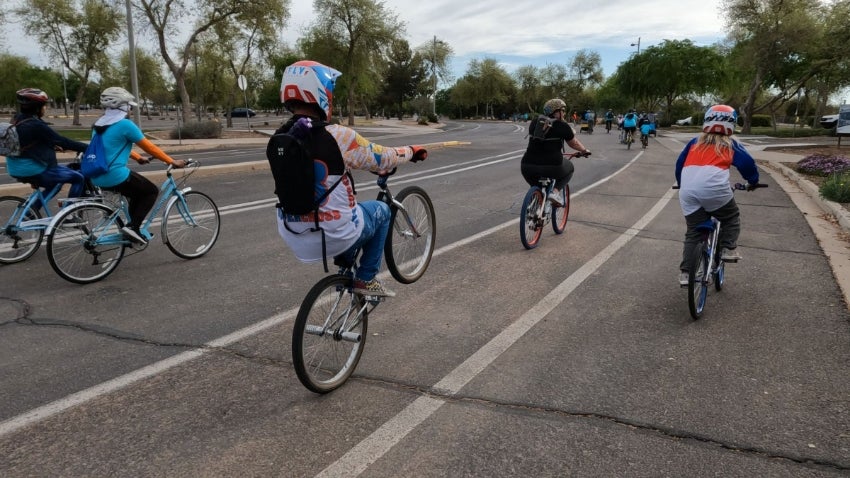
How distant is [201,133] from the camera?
30.9 m

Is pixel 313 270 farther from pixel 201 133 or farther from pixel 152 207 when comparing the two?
pixel 201 133

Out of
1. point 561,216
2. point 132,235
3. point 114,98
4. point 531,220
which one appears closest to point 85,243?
point 132,235

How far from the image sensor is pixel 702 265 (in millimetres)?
4910

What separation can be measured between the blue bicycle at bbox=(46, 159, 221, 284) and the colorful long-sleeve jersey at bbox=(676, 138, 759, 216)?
535 centimetres

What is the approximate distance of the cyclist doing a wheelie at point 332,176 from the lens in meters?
3.20

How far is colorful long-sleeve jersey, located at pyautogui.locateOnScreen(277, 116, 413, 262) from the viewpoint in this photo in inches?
129

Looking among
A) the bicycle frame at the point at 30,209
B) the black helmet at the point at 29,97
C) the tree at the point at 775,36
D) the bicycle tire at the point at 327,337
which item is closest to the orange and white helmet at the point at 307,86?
the bicycle tire at the point at 327,337

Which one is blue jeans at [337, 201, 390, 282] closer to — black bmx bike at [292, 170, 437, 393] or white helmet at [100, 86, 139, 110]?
black bmx bike at [292, 170, 437, 393]

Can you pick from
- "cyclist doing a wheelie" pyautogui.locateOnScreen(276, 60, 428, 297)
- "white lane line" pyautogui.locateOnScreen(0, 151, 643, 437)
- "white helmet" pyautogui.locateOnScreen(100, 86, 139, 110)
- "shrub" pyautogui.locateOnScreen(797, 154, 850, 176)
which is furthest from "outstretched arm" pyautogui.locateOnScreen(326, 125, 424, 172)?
"shrub" pyautogui.locateOnScreen(797, 154, 850, 176)

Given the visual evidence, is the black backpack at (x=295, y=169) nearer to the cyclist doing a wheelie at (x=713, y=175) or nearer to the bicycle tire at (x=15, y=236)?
the cyclist doing a wheelie at (x=713, y=175)

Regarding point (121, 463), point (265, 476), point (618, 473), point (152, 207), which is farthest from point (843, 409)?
point (152, 207)

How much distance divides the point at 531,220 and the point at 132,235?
4.70 m

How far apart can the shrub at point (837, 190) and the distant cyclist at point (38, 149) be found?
11962 millimetres

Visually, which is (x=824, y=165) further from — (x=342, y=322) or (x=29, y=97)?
(x=29, y=97)
